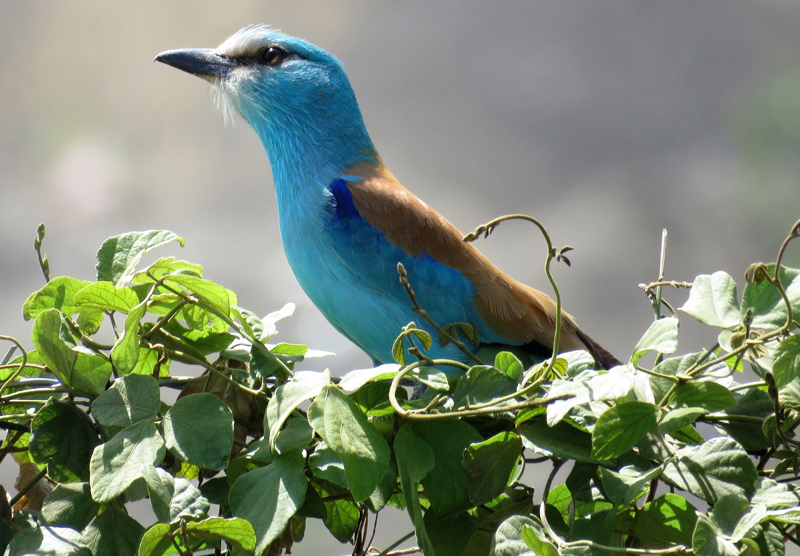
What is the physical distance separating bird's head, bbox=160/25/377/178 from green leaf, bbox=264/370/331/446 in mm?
607

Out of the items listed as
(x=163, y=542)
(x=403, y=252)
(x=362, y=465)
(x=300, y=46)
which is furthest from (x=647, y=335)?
(x=300, y=46)

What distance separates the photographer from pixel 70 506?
44cm

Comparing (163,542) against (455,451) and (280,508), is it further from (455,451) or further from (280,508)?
(455,451)

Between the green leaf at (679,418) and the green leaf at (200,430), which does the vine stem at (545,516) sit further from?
the green leaf at (200,430)

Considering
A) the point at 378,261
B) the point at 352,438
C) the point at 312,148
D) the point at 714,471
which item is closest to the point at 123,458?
the point at 352,438

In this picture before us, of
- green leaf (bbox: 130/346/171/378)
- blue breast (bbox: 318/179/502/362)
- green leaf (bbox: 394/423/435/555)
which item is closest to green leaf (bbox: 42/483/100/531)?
green leaf (bbox: 130/346/171/378)

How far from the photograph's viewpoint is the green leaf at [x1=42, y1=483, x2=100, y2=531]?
0.44 metres

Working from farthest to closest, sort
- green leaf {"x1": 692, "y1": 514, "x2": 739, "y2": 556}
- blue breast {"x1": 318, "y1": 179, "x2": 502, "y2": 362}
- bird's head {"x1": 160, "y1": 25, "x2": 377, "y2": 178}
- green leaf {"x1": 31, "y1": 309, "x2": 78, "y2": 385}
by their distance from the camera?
bird's head {"x1": 160, "y1": 25, "x2": 377, "y2": 178} < blue breast {"x1": 318, "y1": 179, "x2": 502, "y2": 362} < green leaf {"x1": 31, "y1": 309, "x2": 78, "y2": 385} < green leaf {"x1": 692, "y1": 514, "x2": 739, "y2": 556}

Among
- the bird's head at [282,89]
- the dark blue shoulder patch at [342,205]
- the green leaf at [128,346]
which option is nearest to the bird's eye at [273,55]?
the bird's head at [282,89]

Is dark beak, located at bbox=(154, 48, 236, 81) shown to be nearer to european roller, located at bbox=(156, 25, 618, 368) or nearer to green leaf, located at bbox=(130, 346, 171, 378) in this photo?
european roller, located at bbox=(156, 25, 618, 368)

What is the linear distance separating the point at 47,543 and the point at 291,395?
18cm

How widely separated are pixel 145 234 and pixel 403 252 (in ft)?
1.25

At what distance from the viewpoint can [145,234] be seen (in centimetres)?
55

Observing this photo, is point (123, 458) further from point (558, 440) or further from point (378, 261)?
point (378, 261)
